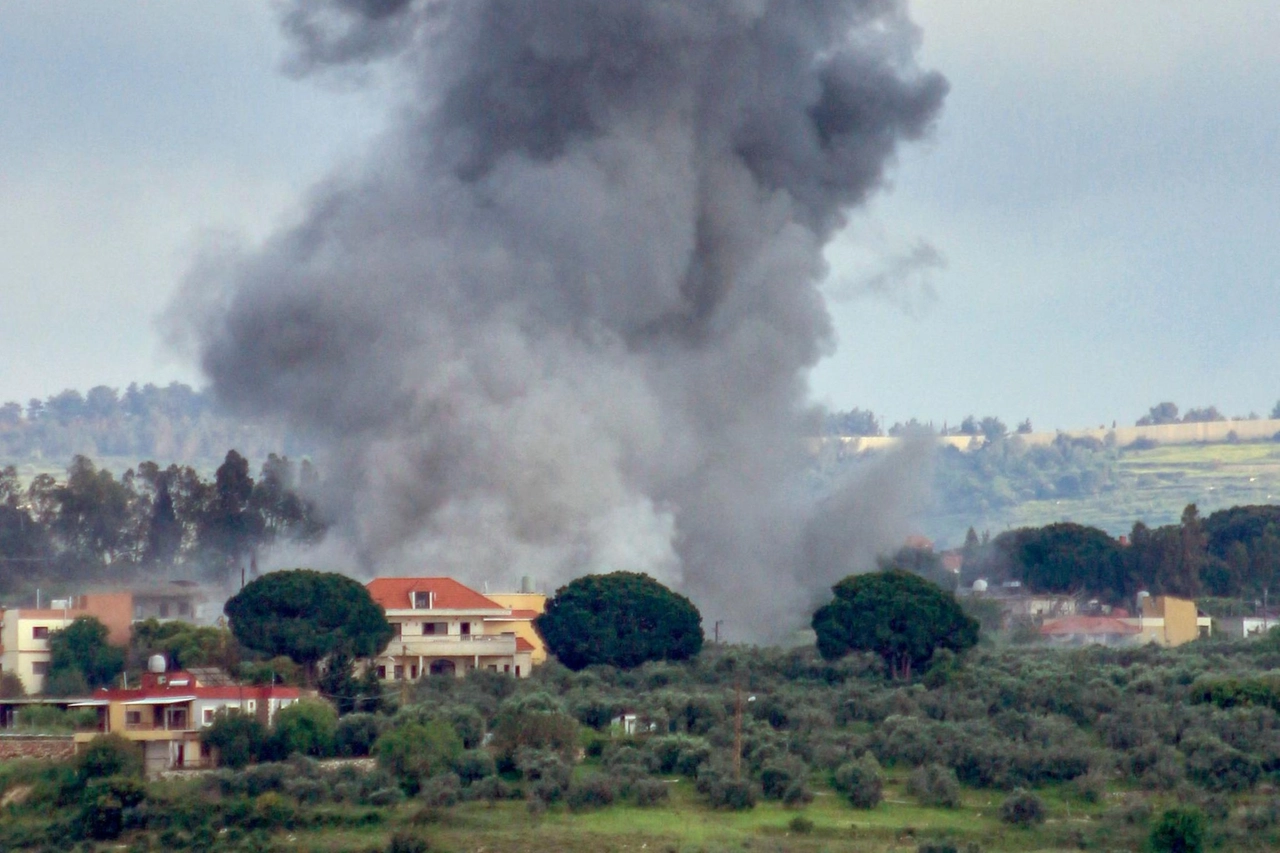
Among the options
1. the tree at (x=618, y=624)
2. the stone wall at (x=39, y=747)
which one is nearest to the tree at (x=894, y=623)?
the tree at (x=618, y=624)

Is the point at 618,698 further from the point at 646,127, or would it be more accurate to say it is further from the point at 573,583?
the point at 646,127

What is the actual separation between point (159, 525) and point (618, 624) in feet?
105

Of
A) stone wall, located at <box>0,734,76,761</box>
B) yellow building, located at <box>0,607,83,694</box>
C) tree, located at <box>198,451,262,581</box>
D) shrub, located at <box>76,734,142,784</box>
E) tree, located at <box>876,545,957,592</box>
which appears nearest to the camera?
shrub, located at <box>76,734,142,784</box>

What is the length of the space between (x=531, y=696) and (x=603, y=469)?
22926 millimetres

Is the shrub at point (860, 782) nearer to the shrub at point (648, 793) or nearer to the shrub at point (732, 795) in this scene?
the shrub at point (732, 795)

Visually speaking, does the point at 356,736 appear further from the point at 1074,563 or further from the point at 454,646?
the point at 1074,563

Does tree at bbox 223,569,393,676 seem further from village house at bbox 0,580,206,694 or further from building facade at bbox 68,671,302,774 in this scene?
building facade at bbox 68,671,302,774

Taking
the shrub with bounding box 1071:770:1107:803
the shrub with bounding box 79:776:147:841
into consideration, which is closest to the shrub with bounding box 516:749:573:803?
the shrub with bounding box 79:776:147:841

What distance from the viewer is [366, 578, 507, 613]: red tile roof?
54906 mm

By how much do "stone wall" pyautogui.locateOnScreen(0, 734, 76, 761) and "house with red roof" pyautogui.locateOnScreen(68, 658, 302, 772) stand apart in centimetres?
37

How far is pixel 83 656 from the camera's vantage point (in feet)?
176

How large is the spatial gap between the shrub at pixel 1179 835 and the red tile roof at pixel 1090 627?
36706 millimetres

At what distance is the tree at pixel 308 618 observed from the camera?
162 feet

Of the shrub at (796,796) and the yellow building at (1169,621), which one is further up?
the yellow building at (1169,621)
